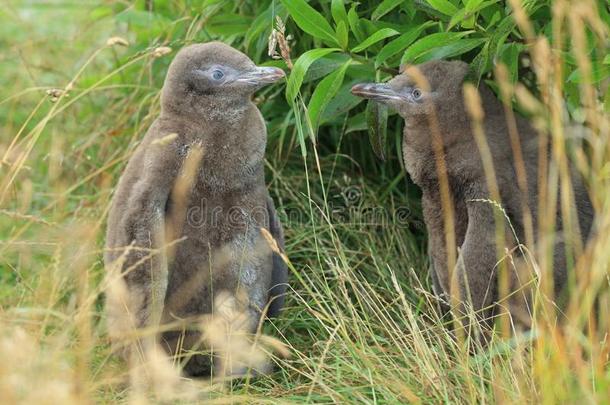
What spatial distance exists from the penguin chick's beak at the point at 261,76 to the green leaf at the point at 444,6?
669 millimetres

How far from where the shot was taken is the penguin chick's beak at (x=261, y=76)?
14.3 ft

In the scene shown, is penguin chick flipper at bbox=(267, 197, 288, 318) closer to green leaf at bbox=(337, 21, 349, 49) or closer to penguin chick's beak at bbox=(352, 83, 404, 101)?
penguin chick's beak at bbox=(352, 83, 404, 101)

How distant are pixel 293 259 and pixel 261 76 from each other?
1242 mm

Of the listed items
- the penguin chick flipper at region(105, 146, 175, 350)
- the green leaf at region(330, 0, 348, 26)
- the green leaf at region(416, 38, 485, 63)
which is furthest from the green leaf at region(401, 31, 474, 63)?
the penguin chick flipper at region(105, 146, 175, 350)

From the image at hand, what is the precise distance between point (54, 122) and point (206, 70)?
2.27 m

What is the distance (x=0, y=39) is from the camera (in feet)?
26.8

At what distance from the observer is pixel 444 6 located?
4.30 metres

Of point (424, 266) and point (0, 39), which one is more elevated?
point (0, 39)

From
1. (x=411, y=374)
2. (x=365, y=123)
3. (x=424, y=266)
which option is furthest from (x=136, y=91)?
(x=411, y=374)

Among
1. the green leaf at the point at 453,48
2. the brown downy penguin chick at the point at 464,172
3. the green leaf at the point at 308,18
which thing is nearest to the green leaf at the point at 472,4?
the green leaf at the point at 453,48

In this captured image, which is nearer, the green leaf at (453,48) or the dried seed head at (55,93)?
the dried seed head at (55,93)

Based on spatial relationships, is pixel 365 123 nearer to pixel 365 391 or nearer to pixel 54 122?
pixel 365 391

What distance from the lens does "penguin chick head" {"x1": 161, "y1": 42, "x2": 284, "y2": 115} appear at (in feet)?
14.5

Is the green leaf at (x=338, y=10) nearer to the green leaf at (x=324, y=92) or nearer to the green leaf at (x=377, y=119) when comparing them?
the green leaf at (x=324, y=92)
